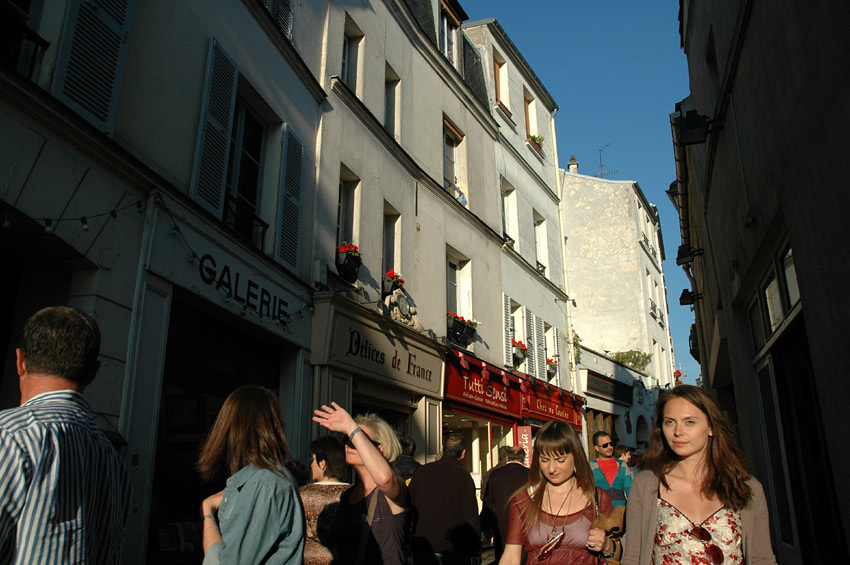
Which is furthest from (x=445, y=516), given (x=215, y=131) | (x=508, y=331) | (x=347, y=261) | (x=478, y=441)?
(x=508, y=331)

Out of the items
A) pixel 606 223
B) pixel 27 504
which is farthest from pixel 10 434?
pixel 606 223

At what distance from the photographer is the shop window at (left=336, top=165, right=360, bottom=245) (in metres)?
9.44

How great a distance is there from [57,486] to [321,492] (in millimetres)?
1909

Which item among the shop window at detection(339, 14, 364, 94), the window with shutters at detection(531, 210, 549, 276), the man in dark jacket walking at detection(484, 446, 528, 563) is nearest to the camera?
the man in dark jacket walking at detection(484, 446, 528, 563)

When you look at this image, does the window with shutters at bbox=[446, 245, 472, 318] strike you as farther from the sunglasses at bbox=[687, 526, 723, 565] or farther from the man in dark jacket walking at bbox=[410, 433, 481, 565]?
the sunglasses at bbox=[687, 526, 723, 565]

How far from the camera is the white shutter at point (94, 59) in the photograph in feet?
15.5

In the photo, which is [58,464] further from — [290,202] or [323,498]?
[290,202]

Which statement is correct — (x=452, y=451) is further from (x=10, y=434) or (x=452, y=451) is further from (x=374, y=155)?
(x=374, y=155)

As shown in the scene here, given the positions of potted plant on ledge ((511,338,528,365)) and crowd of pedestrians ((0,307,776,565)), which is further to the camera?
potted plant on ledge ((511,338,528,365))

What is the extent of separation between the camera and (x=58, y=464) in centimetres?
185

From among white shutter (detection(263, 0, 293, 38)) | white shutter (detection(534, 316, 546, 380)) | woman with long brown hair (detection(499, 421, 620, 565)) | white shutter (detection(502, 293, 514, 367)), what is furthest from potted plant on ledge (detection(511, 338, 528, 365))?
woman with long brown hair (detection(499, 421, 620, 565))

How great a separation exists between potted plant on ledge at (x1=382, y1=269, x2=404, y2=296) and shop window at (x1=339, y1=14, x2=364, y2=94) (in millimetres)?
3074

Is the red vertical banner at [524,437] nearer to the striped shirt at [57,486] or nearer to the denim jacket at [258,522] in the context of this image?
the denim jacket at [258,522]

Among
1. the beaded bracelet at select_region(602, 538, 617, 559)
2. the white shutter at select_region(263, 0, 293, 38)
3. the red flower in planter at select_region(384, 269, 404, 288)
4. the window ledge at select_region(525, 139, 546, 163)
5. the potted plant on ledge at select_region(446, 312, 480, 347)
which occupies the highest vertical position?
the window ledge at select_region(525, 139, 546, 163)
